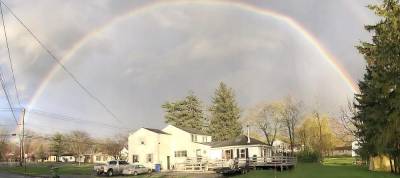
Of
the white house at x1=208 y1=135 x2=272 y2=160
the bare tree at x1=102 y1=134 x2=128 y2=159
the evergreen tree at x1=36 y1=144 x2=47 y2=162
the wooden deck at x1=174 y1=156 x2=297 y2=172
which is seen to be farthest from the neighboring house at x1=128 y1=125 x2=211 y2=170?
the evergreen tree at x1=36 y1=144 x2=47 y2=162

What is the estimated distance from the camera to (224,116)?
12088 centimetres

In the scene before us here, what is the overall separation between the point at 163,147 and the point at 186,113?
55623 mm

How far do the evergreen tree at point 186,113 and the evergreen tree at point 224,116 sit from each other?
35.5ft

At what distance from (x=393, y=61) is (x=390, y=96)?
5.53 metres

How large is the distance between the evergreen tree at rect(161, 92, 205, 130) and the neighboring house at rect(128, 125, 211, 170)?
52792 mm

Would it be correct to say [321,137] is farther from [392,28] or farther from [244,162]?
[392,28]

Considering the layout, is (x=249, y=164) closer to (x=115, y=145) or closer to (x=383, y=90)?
(x=383, y=90)

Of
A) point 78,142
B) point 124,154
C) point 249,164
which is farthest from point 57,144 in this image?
point 249,164

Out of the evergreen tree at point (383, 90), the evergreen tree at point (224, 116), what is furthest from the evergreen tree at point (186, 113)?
the evergreen tree at point (383, 90)

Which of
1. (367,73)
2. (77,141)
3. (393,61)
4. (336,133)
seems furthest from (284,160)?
(77,141)

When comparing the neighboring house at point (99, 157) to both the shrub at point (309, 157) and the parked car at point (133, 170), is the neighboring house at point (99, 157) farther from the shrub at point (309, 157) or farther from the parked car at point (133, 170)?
the parked car at point (133, 170)

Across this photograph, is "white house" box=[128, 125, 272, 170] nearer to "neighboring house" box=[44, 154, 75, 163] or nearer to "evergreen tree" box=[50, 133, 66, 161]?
"evergreen tree" box=[50, 133, 66, 161]

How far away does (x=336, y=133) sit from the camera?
12244 centimetres

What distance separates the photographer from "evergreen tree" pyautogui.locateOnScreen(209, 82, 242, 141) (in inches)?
4680
